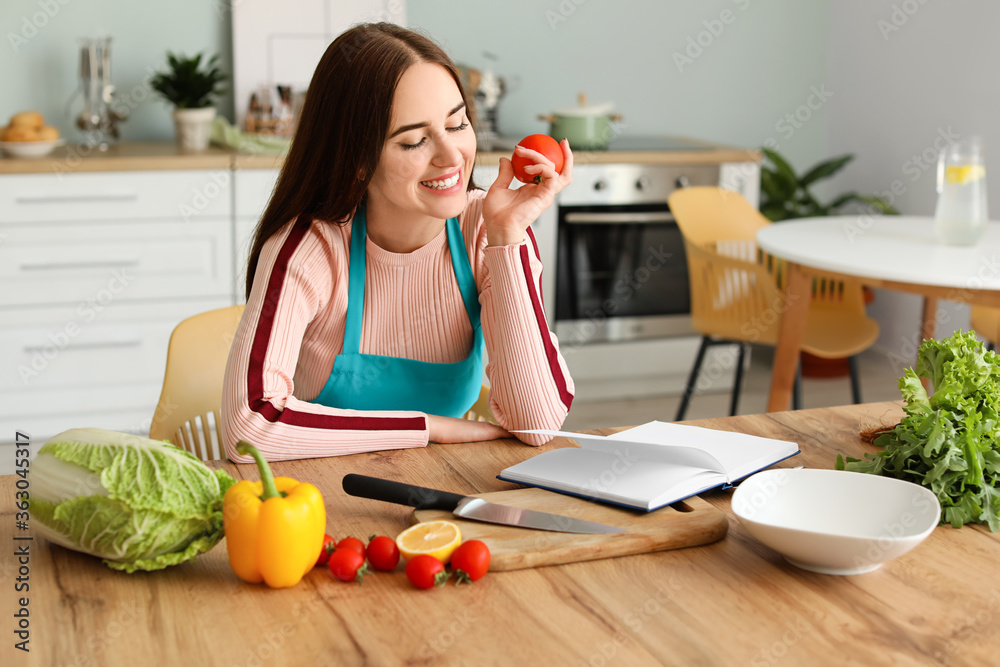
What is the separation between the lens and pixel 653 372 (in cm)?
389

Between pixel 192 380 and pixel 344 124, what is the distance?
1.72 feet

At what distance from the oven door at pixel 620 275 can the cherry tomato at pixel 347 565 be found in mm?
2751

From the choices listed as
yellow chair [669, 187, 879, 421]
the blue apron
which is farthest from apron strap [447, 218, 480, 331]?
yellow chair [669, 187, 879, 421]

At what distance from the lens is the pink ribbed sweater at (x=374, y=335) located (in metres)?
1.32

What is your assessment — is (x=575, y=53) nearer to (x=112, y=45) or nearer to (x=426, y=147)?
(x=112, y=45)

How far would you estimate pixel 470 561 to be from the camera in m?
0.93

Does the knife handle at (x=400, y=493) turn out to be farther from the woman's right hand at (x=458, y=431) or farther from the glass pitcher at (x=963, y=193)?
the glass pitcher at (x=963, y=193)

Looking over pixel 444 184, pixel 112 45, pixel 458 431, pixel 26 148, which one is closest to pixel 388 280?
pixel 444 184

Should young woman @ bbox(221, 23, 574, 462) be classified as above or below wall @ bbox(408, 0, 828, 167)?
below

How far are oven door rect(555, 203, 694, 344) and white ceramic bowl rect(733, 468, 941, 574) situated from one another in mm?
2579

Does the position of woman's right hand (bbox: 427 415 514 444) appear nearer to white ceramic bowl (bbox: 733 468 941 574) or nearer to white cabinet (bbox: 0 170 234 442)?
white ceramic bowl (bbox: 733 468 941 574)

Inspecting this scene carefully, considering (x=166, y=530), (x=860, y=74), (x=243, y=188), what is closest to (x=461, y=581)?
(x=166, y=530)


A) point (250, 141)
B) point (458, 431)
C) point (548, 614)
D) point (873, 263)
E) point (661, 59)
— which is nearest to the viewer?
point (548, 614)

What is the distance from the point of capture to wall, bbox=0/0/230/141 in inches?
136
